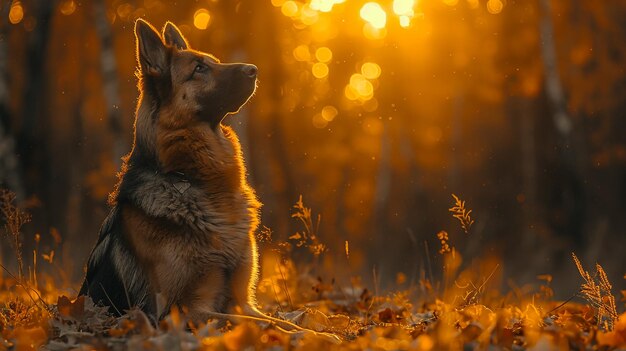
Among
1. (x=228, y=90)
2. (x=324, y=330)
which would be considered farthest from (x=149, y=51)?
(x=324, y=330)

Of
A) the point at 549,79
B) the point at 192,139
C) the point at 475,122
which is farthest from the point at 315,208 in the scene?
the point at 192,139

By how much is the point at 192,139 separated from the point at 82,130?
1990 centimetres

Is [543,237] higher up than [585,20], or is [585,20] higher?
[585,20]

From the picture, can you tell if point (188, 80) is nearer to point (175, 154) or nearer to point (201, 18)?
point (175, 154)

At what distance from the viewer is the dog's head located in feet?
18.3

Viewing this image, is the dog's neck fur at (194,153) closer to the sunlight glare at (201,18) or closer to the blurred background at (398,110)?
the blurred background at (398,110)

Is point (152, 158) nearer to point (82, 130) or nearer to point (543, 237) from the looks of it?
point (543, 237)

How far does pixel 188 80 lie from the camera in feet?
18.6

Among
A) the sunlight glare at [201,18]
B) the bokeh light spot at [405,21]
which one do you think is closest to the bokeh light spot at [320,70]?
the bokeh light spot at [405,21]

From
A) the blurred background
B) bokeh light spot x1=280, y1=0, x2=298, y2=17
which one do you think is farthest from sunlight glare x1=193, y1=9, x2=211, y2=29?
bokeh light spot x1=280, y1=0, x2=298, y2=17

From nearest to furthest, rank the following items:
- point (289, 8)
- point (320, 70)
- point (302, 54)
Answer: point (289, 8), point (302, 54), point (320, 70)

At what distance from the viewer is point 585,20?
19.4 m

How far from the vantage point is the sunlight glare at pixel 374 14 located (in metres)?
24.9

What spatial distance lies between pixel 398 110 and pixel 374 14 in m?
4.32
